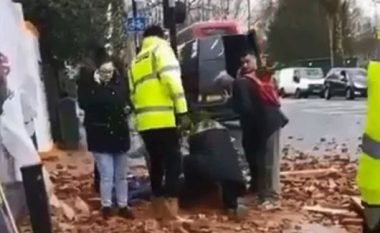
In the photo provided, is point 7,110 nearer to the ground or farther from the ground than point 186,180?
farther from the ground

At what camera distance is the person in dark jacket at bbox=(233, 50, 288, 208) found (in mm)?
11836

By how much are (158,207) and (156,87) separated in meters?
1.20

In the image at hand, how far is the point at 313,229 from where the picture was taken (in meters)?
10.3

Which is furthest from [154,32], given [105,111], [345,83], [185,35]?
[345,83]

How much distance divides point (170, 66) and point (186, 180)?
129 centimetres

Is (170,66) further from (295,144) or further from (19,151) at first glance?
(295,144)

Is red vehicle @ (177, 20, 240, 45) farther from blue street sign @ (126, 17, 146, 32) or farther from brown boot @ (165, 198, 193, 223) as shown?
brown boot @ (165, 198, 193, 223)

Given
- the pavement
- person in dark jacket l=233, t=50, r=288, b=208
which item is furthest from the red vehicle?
person in dark jacket l=233, t=50, r=288, b=208

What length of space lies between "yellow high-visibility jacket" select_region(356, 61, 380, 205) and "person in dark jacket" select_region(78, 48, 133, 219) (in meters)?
5.22

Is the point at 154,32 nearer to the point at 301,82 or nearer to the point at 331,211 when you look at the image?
the point at 331,211

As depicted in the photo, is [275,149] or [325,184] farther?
[325,184]

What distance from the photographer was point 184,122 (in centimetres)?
1111

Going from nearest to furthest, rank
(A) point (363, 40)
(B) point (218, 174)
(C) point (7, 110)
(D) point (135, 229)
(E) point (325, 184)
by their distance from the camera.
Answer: (C) point (7, 110)
(D) point (135, 229)
(B) point (218, 174)
(E) point (325, 184)
(A) point (363, 40)

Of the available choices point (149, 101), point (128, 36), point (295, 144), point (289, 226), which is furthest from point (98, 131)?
point (128, 36)
